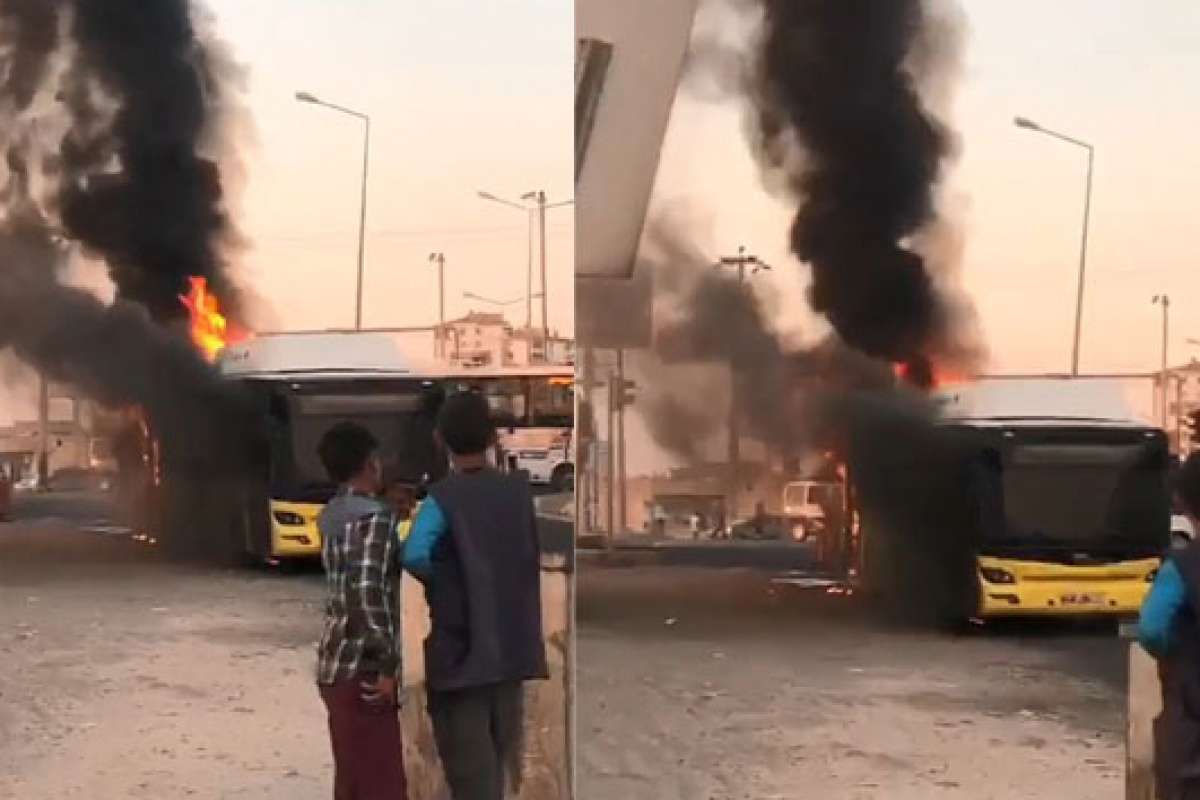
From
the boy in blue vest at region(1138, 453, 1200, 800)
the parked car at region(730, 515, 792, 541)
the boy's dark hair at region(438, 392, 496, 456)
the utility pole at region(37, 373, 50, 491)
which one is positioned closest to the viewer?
the boy in blue vest at region(1138, 453, 1200, 800)

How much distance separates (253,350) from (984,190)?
66.2 inches

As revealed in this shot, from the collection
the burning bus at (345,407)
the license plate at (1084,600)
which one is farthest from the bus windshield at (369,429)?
the license plate at (1084,600)

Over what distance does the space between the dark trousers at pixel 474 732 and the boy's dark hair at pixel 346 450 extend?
525 mm

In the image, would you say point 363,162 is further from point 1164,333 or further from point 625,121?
point 1164,333

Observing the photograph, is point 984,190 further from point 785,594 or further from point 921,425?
point 785,594

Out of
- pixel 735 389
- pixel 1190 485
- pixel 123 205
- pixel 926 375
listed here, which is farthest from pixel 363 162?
pixel 1190 485

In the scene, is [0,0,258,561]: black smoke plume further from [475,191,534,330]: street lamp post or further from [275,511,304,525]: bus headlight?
[475,191,534,330]: street lamp post

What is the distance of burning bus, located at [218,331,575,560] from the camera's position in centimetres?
330

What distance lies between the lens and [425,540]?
10.3 feet

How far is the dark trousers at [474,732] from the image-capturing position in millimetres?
3193

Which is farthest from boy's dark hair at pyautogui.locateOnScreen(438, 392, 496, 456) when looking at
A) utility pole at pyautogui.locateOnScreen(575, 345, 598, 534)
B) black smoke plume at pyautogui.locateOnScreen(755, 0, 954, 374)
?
black smoke plume at pyautogui.locateOnScreen(755, 0, 954, 374)

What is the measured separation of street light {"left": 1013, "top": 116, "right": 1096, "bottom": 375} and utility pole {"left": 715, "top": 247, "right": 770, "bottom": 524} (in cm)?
64

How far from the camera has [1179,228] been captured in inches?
128

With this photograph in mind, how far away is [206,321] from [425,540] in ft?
2.54
